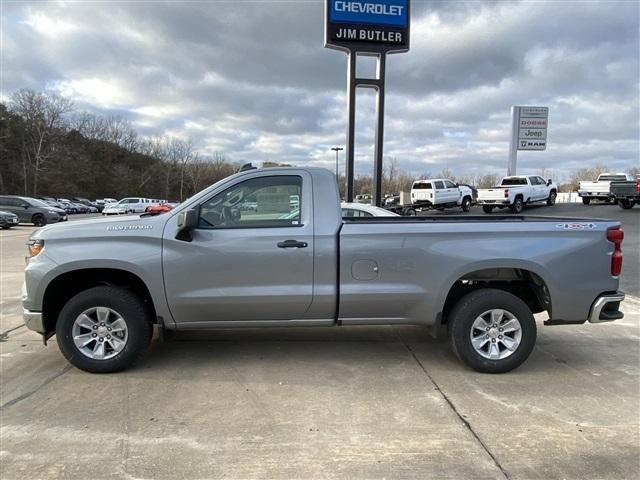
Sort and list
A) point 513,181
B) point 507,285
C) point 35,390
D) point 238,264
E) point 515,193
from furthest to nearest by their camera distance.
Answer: point 513,181 → point 515,193 → point 507,285 → point 238,264 → point 35,390

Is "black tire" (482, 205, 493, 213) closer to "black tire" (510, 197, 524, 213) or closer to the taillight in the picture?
"black tire" (510, 197, 524, 213)

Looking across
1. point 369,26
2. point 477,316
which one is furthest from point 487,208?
point 477,316

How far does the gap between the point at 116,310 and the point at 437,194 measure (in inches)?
1056

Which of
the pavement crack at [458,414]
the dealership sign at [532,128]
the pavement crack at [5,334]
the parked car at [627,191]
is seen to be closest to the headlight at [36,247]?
the pavement crack at [5,334]

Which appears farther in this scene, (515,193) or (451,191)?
(451,191)

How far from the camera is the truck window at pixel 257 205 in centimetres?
460

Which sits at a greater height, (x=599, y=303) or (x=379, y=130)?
(x=379, y=130)

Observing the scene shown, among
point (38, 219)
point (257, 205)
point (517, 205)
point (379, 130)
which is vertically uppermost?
point (379, 130)

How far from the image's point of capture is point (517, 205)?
27469 millimetres

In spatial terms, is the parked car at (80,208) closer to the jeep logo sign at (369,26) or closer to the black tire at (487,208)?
the black tire at (487,208)

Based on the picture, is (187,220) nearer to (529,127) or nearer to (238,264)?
(238,264)

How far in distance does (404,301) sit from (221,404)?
1884 mm

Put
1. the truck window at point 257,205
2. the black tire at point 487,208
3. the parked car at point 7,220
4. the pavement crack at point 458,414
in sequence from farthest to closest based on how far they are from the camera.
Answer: the black tire at point 487,208 → the parked car at point 7,220 → the truck window at point 257,205 → the pavement crack at point 458,414

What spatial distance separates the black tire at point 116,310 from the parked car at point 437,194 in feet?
86.9
